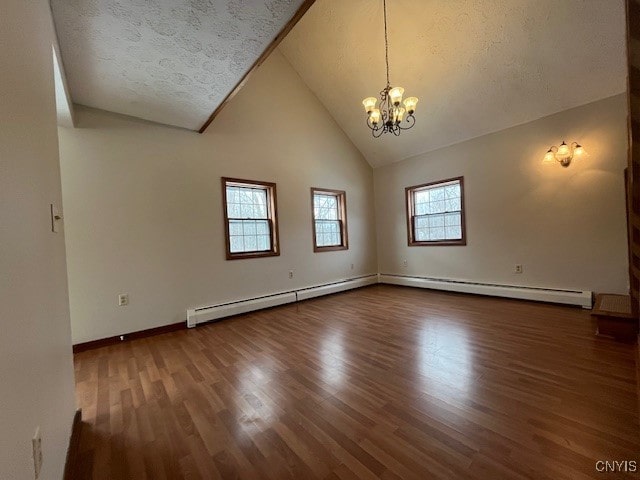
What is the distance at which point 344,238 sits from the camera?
18.2 ft

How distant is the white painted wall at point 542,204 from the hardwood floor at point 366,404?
3.37 ft

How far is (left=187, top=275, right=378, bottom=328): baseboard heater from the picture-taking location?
358 centimetres

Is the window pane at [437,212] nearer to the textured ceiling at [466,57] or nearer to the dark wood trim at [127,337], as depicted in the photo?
the textured ceiling at [466,57]

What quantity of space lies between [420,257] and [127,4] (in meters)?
5.30

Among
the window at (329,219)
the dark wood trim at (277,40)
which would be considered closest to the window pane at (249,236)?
the window at (329,219)

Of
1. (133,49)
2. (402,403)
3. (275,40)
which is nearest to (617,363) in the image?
(402,403)

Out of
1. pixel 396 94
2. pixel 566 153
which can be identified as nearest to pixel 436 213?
pixel 566 153

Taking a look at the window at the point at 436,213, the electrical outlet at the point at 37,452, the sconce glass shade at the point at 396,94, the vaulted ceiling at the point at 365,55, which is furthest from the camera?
the window at the point at 436,213

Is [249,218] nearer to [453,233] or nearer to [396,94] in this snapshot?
[396,94]

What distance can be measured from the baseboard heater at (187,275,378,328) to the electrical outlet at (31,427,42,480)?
2769 mm

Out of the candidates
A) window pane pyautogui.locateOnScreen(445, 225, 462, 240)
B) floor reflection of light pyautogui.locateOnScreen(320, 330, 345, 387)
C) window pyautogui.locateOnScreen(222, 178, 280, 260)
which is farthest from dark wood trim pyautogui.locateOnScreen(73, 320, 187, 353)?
window pane pyautogui.locateOnScreen(445, 225, 462, 240)

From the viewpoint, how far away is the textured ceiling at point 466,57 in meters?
2.94

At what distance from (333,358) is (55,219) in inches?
88.3

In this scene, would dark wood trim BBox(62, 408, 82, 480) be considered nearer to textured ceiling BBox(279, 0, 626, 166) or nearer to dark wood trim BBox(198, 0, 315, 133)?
dark wood trim BBox(198, 0, 315, 133)
